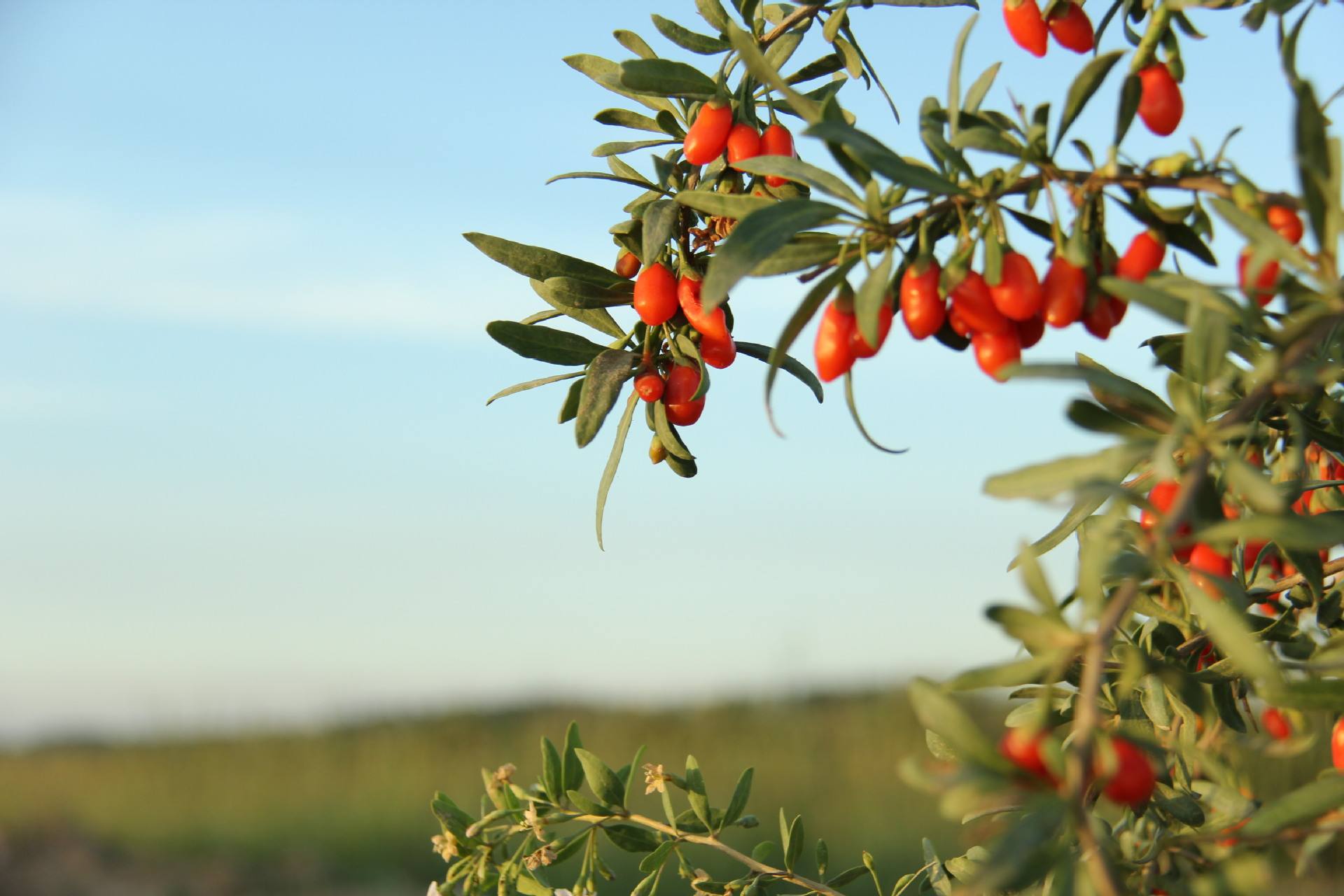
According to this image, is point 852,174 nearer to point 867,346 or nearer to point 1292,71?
point 867,346

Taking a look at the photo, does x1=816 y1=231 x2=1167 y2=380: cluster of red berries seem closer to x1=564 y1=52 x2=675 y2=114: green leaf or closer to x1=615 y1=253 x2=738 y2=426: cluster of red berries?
x1=615 y1=253 x2=738 y2=426: cluster of red berries

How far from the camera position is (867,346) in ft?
3.29

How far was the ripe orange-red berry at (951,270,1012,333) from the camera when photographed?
3.24 feet

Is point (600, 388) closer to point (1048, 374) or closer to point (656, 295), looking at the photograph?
point (656, 295)

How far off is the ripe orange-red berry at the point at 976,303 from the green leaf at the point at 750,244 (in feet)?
0.47

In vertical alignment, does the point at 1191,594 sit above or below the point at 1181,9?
below

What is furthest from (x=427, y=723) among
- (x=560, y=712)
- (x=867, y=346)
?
(x=867, y=346)

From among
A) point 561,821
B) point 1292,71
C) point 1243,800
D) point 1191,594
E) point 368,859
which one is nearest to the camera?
point 1191,594

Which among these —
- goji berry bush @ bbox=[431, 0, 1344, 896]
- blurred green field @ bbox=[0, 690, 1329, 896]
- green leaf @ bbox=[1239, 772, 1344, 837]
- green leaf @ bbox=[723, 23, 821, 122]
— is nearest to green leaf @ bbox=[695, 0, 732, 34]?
goji berry bush @ bbox=[431, 0, 1344, 896]

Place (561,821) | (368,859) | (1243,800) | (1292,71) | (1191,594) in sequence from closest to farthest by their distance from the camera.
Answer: (1191,594), (1292,71), (1243,800), (561,821), (368,859)

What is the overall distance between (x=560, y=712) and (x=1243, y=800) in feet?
27.2

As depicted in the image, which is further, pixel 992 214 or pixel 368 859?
pixel 368 859

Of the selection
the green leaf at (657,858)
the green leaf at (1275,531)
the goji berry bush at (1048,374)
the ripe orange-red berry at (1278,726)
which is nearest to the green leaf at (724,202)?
the goji berry bush at (1048,374)

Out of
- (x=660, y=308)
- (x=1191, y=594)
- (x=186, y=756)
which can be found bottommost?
(x=186, y=756)
